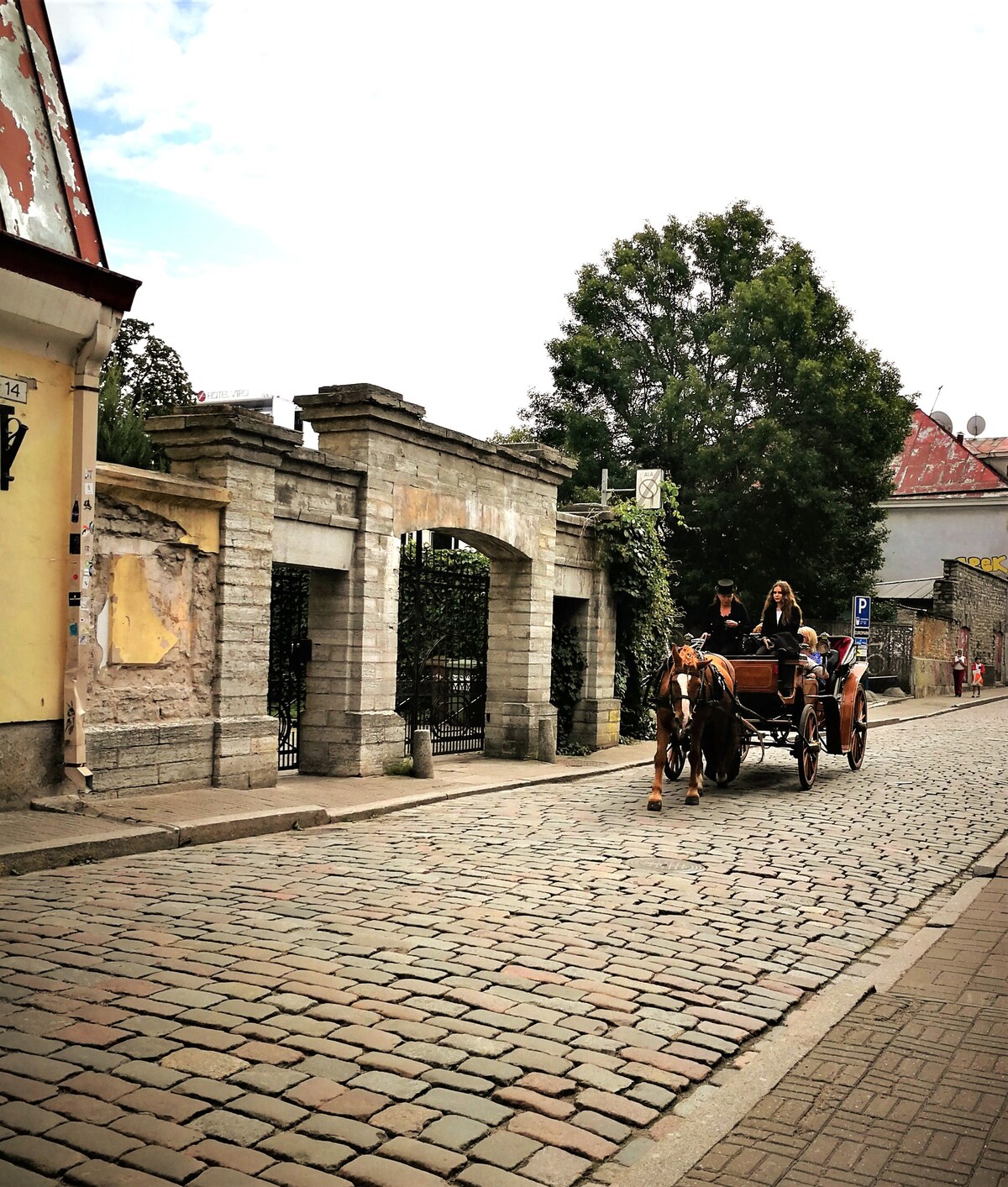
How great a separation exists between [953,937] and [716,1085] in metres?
2.94

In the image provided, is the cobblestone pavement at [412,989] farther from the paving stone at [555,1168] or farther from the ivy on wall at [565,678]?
the ivy on wall at [565,678]

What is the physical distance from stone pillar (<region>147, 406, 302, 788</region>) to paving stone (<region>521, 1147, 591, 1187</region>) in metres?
8.05

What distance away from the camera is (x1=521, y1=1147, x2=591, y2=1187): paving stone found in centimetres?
375

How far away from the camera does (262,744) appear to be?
469 inches

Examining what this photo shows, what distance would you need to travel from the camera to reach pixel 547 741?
53.0 feet

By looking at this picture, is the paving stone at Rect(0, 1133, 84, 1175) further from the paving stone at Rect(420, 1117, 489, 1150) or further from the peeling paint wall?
the peeling paint wall

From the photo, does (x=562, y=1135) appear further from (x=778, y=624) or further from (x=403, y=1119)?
(x=778, y=624)

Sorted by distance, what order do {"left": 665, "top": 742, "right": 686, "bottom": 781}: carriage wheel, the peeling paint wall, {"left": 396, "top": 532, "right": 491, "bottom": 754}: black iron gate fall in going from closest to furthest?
the peeling paint wall
{"left": 665, "top": 742, "right": 686, "bottom": 781}: carriage wheel
{"left": 396, "top": 532, "right": 491, "bottom": 754}: black iron gate

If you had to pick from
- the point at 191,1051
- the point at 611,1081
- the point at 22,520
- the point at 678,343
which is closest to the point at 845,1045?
the point at 611,1081

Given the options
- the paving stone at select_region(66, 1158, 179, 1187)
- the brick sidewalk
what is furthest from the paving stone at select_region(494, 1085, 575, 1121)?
the paving stone at select_region(66, 1158, 179, 1187)

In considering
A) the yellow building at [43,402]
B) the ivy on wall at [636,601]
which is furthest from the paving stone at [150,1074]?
the ivy on wall at [636,601]

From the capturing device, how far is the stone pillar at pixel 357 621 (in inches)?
522

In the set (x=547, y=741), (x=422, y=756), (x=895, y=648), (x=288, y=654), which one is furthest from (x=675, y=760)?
(x=895, y=648)

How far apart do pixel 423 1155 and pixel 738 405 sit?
32599 millimetres
